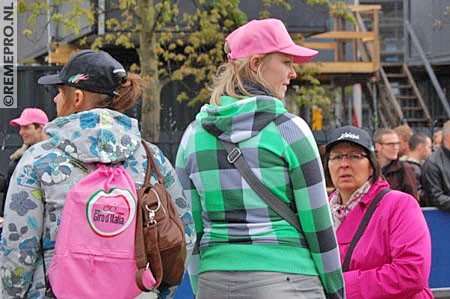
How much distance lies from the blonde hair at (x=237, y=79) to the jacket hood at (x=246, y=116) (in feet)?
0.18

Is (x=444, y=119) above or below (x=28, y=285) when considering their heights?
below

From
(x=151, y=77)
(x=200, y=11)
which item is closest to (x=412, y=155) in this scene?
(x=151, y=77)

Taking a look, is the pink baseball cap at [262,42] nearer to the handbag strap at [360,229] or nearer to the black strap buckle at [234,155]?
the black strap buckle at [234,155]

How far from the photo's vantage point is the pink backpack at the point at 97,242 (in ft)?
11.9

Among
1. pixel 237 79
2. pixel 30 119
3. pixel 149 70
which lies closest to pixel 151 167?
pixel 237 79

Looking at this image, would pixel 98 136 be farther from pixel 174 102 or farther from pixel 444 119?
pixel 444 119

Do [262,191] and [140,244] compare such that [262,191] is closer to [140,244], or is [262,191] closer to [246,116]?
[246,116]

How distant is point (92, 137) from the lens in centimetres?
373

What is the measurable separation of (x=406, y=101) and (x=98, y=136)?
20881 mm

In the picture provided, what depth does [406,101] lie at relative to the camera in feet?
78.6

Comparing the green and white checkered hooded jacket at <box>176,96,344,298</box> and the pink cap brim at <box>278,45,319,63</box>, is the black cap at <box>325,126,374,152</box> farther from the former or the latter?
the green and white checkered hooded jacket at <box>176,96,344,298</box>

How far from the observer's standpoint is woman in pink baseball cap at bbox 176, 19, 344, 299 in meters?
3.83

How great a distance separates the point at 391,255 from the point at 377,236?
0.11 metres

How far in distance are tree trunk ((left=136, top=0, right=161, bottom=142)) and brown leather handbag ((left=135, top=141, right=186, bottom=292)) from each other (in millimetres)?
Answer: 9699
